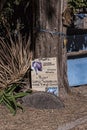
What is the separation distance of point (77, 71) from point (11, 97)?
3224 mm

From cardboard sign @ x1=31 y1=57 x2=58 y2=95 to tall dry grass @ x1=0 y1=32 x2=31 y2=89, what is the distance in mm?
185

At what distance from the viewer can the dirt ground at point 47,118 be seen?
288 inches

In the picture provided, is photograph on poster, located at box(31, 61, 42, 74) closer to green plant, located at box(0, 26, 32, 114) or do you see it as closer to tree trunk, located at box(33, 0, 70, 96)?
green plant, located at box(0, 26, 32, 114)

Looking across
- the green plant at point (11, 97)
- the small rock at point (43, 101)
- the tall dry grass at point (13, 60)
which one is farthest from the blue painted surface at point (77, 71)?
the small rock at point (43, 101)

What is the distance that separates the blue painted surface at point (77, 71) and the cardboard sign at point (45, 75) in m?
1.97

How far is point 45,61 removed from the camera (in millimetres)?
9219

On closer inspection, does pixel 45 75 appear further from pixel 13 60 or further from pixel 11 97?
pixel 11 97

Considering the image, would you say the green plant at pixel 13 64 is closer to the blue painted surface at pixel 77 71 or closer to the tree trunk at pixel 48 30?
the tree trunk at pixel 48 30

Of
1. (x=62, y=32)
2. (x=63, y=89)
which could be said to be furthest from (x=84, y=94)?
(x=62, y=32)

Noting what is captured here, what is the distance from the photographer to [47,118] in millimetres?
7844

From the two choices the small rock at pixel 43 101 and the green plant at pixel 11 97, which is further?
the small rock at pixel 43 101

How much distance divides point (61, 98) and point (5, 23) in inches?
93.7

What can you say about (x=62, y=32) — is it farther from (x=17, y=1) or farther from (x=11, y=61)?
(x=17, y=1)

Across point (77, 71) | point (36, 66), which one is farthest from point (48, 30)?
point (77, 71)
